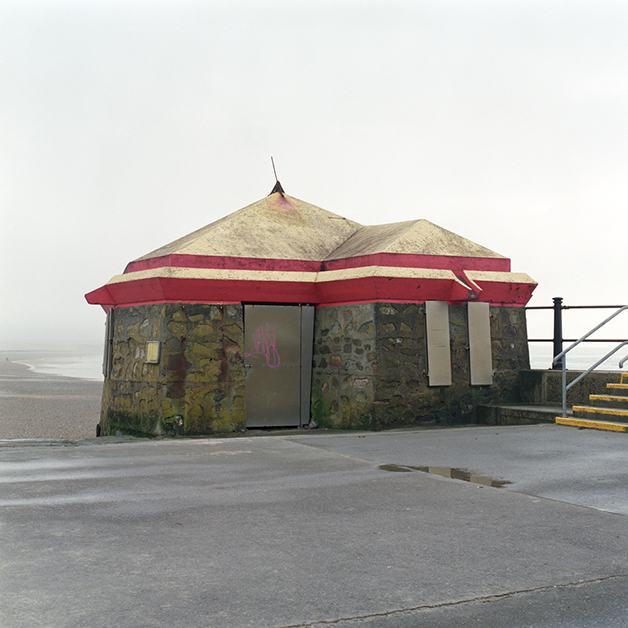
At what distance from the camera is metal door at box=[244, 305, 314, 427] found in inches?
412

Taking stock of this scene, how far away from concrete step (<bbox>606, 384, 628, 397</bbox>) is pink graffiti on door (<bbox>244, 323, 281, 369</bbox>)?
15.2ft

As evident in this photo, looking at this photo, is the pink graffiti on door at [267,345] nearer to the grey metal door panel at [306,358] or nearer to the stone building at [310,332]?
the stone building at [310,332]

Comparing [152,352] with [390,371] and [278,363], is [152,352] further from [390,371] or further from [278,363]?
[390,371]

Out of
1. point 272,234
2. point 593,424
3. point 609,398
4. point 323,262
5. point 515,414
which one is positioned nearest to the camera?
point 593,424

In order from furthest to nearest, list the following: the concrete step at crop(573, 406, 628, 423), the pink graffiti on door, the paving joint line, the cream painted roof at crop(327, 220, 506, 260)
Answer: the cream painted roof at crop(327, 220, 506, 260) < the pink graffiti on door < the concrete step at crop(573, 406, 628, 423) < the paving joint line

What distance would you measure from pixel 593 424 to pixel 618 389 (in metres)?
1.06

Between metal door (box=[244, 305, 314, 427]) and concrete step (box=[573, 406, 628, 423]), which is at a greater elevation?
metal door (box=[244, 305, 314, 427])

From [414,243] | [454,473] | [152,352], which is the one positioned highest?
[414,243]

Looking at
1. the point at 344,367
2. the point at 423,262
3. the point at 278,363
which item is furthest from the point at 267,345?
the point at 423,262

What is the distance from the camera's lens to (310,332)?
10930mm

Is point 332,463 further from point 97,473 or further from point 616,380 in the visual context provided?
point 616,380

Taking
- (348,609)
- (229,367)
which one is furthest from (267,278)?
(348,609)

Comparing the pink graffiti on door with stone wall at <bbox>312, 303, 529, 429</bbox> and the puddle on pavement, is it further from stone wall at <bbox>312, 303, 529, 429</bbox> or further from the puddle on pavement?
the puddle on pavement

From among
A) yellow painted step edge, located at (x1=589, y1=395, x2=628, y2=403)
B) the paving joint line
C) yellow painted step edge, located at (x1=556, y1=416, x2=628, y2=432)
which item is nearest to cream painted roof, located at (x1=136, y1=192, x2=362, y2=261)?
yellow painted step edge, located at (x1=556, y1=416, x2=628, y2=432)
